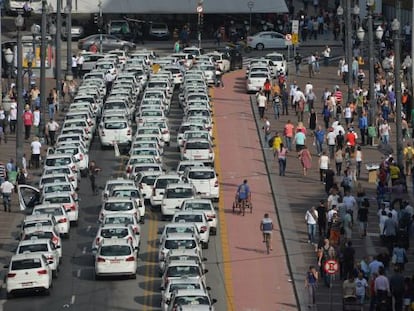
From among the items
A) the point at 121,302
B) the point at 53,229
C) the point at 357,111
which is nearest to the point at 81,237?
the point at 53,229

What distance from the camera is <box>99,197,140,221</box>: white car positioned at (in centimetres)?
6284

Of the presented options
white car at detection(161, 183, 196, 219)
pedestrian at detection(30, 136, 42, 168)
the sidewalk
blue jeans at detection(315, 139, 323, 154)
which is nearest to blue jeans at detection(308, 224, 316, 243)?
the sidewalk

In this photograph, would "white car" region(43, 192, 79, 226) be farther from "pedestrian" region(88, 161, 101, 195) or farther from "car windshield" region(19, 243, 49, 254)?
"car windshield" region(19, 243, 49, 254)

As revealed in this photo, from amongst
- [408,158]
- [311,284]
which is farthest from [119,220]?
[408,158]

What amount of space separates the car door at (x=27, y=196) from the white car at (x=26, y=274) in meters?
11.5

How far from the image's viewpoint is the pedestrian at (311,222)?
199 ft

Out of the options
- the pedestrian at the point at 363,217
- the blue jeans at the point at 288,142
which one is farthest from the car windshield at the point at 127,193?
the blue jeans at the point at 288,142

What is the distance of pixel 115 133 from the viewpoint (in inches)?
3071

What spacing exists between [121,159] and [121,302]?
22858 mm

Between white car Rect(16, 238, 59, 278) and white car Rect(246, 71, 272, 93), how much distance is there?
37.8 metres

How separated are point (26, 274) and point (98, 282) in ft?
10.3

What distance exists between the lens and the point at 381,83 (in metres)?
90.3

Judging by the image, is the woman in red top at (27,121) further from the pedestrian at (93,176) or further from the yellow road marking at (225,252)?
the pedestrian at (93,176)

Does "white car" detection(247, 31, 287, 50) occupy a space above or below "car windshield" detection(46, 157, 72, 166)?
below
